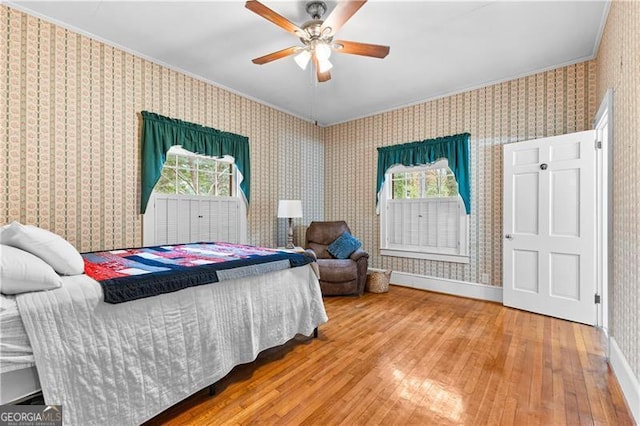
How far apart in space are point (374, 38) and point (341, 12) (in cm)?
94

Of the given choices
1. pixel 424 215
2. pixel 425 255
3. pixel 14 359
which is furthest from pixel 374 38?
pixel 14 359

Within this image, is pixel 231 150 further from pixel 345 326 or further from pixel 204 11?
pixel 345 326

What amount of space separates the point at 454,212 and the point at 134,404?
155 inches

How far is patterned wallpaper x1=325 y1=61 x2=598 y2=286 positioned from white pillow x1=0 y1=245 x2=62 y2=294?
162 inches

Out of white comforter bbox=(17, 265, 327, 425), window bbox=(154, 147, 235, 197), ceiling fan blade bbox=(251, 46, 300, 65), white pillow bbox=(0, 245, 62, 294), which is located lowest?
white comforter bbox=(17, 265, 327, 425)

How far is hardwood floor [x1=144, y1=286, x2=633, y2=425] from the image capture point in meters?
1.60

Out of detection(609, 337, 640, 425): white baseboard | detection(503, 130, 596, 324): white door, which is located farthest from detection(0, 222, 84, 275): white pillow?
detection(503, 130, 596, 324): white door

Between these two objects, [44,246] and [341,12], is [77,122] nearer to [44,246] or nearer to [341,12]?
[44,246]

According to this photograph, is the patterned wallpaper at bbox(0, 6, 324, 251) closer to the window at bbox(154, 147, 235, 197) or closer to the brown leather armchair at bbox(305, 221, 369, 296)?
the window at bbox(154, 147, 235, 197)

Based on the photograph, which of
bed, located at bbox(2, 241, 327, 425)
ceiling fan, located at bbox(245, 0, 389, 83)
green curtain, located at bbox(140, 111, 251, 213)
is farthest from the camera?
green curtain, located at bbox(140, 111, 251, 213)

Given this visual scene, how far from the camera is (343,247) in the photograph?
4234 mm

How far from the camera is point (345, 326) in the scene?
112 inches

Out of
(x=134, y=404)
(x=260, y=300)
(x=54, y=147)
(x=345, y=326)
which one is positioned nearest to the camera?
(x=134, y=404)

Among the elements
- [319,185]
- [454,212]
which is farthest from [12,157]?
[454,212]
